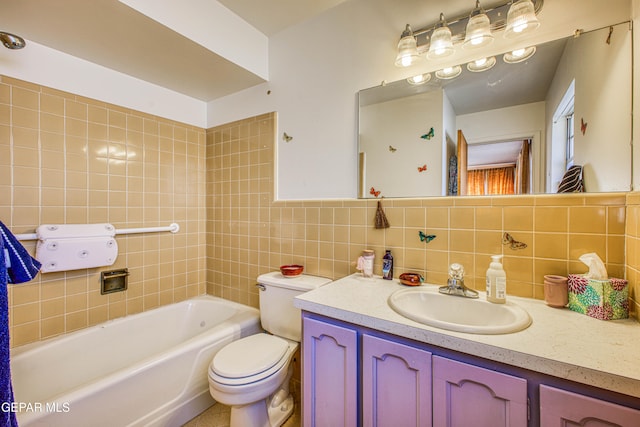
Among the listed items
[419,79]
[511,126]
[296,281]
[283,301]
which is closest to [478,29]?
[419,79]

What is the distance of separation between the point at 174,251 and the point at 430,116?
7.02ft

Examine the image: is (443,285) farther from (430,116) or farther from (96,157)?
(96,157)

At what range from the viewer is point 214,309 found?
2176mm

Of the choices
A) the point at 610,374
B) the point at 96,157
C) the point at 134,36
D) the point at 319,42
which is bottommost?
the point at 610,374

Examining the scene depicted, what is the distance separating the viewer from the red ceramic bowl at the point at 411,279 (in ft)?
4.34

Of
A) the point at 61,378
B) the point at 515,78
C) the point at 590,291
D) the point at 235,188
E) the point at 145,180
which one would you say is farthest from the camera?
the point at 235,188

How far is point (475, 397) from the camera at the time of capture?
0.77m

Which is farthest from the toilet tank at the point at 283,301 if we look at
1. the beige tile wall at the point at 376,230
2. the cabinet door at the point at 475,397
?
the cabinet door at the point at 475,397

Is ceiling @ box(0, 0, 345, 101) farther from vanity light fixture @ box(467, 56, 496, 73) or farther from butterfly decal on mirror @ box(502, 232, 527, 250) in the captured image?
butterfly decal on mirror @ box(502, 232, 527, 250)

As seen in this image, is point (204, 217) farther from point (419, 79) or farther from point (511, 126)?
point (511, 126)

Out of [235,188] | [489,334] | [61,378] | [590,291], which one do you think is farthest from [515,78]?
[61,378]

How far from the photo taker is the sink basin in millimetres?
885

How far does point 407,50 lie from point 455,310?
1.28m

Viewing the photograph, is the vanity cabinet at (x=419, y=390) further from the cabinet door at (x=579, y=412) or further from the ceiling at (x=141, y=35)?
the ceiling at (x=141, y=35)
